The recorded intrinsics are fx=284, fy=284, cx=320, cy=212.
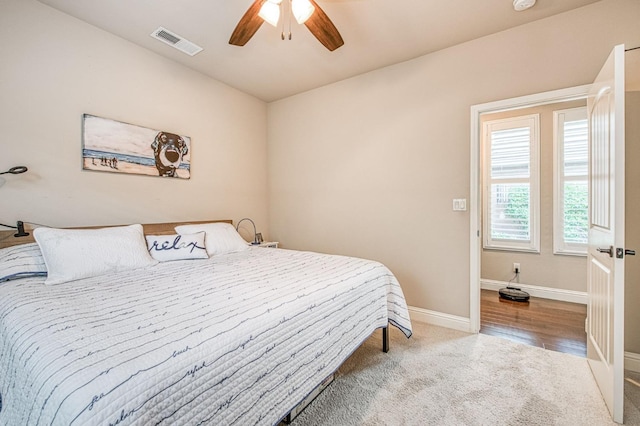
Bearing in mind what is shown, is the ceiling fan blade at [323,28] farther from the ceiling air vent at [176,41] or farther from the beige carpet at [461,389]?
the beige carpet at [461,389]

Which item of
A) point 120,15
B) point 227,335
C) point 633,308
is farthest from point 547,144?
point 120,15

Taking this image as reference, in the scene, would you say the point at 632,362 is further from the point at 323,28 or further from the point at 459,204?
the point at 323,28

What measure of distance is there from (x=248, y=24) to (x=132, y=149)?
1.61 meters

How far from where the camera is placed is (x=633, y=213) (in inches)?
77.5

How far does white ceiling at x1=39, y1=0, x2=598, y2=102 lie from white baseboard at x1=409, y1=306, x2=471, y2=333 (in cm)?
260

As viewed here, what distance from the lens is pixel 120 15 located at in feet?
7.44

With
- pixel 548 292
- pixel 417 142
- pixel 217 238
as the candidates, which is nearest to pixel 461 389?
pixel 417 142

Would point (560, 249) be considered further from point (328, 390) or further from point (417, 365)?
point (328, 390)

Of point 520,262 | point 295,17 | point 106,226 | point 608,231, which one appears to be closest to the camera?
point 608,231

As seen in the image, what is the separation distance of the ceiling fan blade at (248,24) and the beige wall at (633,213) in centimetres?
257

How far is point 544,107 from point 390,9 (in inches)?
105

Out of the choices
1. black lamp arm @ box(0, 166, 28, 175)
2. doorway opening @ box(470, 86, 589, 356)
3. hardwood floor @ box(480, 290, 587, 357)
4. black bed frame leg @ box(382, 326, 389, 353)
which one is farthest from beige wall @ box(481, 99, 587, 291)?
black lamp arm @ box(0, 166, 28, 175)

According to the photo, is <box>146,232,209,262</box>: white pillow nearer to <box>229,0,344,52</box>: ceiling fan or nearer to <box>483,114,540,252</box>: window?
<box>229,0,344,52</box>: ceiling fan

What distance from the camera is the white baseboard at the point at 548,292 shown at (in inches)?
133
